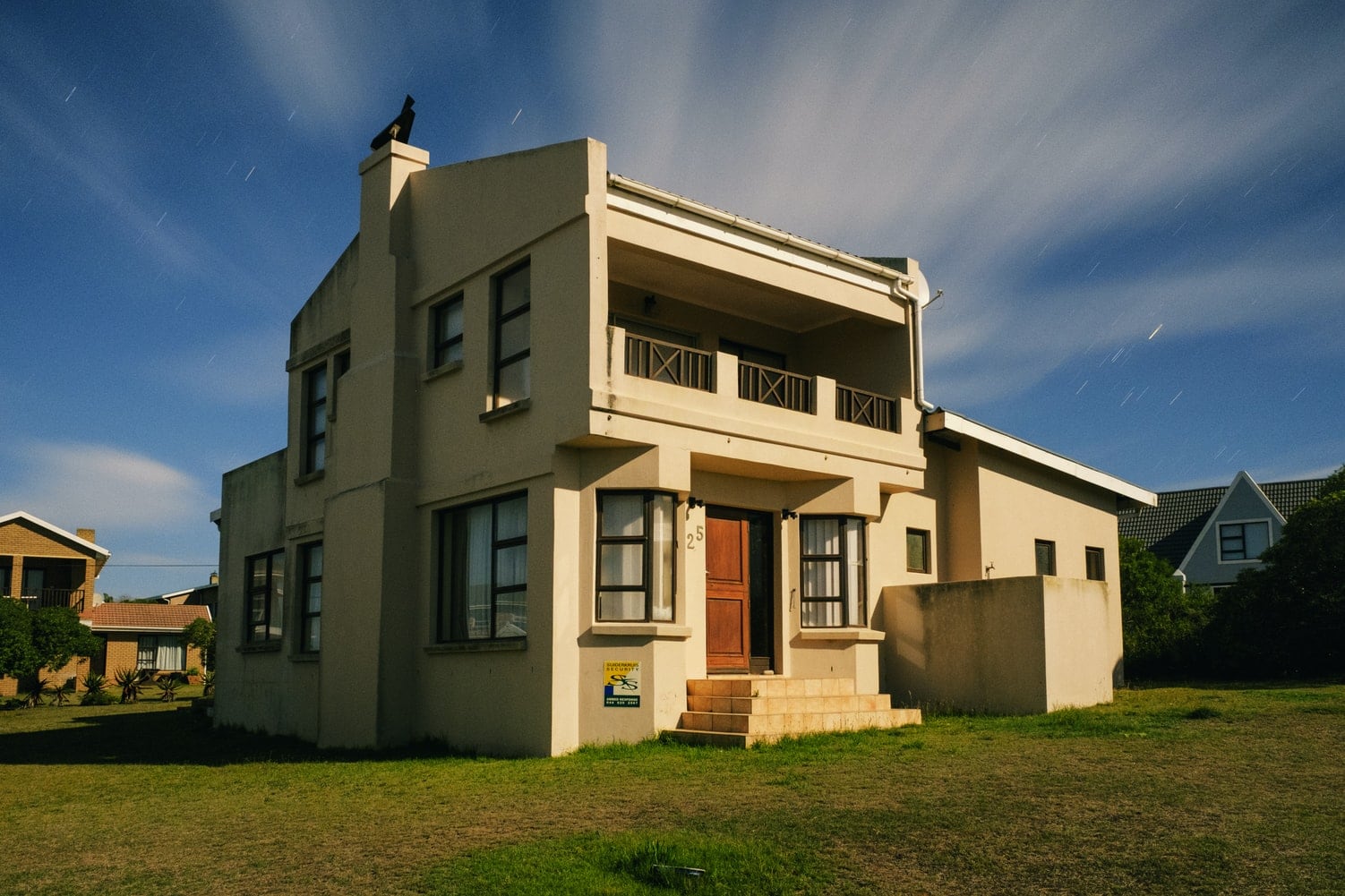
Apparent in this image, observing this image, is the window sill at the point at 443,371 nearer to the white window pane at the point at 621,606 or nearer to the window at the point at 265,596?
the white window pane at the point at 621,606

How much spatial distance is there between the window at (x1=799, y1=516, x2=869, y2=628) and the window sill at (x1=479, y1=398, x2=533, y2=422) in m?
4.71

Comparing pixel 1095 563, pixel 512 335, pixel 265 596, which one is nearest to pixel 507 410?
pixel 512 335

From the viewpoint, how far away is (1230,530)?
4478 cm

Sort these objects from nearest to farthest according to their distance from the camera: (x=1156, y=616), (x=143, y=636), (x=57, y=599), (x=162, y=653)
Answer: (x=1156, y=616) < (x=57, y=599) < (x=143, y=636) < (x=162, y=653)

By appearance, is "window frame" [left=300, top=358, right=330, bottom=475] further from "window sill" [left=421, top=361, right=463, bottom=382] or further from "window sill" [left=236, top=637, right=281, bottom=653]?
"window sill" [left=421, top=361, right=463, bottom=382]

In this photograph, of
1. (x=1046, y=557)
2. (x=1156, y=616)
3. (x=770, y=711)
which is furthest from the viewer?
(x=1156, y=616)

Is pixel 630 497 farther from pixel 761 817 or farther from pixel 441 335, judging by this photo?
pixel 761 817

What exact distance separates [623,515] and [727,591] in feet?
8.26

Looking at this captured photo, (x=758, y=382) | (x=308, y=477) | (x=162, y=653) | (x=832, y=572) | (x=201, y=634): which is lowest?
(x=162, y=653)

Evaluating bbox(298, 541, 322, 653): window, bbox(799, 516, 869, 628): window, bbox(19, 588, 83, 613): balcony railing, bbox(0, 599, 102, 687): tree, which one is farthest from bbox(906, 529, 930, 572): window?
bbox(19, 588, 83, 613): balcony railing

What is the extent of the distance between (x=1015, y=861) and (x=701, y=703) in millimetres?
7642

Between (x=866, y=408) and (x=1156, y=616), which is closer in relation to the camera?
(x=866, y=408)

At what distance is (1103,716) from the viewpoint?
14648 mm

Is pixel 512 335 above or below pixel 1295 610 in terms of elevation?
above
